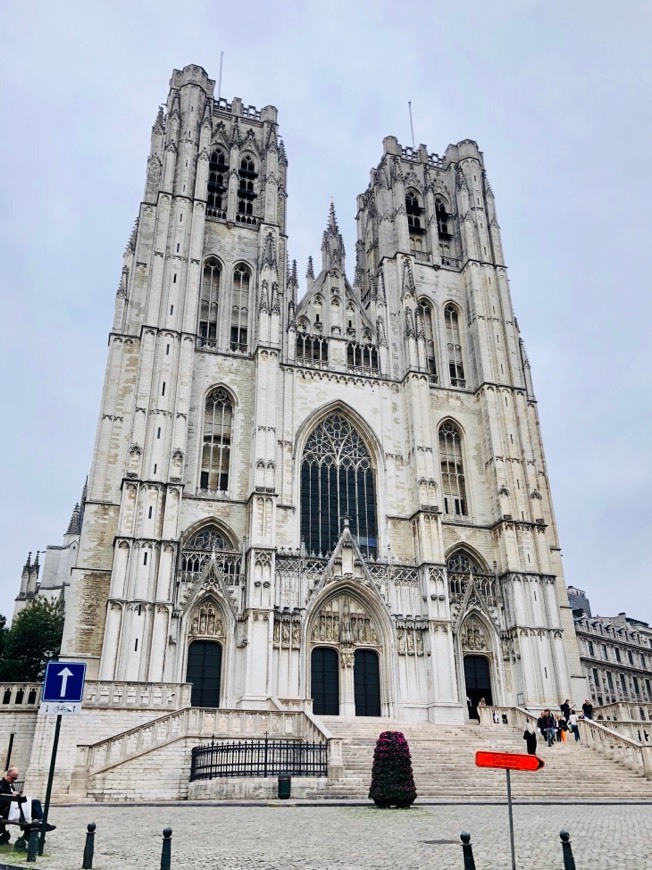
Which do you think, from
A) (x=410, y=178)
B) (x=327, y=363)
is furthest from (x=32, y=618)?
(x=410, y=178)

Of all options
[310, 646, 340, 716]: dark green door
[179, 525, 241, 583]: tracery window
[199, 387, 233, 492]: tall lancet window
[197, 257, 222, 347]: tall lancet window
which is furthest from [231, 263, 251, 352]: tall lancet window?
[310, 646, 340, 716]: dark green door

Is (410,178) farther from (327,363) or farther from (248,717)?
(248,717)

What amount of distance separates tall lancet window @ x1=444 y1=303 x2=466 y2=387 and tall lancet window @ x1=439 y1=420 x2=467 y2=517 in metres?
2.82

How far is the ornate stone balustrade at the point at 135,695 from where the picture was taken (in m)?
21.2

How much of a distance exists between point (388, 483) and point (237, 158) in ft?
67.3

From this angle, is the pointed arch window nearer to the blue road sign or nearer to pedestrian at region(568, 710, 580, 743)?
pedestrian at region(568, 710, 580, 743)

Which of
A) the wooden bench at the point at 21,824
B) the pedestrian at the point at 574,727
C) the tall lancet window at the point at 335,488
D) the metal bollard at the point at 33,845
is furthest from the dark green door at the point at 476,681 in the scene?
the metal bollard at the point at 33,845

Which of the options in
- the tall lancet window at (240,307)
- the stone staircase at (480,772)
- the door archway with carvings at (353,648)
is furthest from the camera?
the tall lancet window at (240,307)

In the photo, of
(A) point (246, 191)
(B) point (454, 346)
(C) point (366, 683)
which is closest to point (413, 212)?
(B) point (454, 346)

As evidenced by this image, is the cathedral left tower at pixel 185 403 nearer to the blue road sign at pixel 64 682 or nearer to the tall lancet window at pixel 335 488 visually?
the tall lancet window at pixel 335 488

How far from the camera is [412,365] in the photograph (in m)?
35.8

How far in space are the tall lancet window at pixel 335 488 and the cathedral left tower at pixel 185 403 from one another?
9.23ft

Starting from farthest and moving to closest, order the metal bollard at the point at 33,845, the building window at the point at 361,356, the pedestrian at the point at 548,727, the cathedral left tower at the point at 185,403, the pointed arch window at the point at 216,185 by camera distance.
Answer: the pointed arch window at the point at 216,185, the building window at the point at 361,356, the cathedral left tower at the point at 185,403, the pedestrian at the point at 548,727, the metal bollard at the point at 33,845

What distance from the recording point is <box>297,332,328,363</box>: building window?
3575 cm
